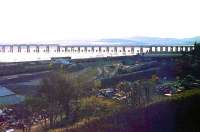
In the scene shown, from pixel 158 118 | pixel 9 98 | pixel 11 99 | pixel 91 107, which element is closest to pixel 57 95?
pixel 91 107

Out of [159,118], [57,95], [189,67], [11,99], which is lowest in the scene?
[11,99]

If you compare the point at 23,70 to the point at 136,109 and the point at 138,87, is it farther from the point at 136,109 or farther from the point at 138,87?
A: the point at 136,109

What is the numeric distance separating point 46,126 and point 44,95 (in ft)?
8.85

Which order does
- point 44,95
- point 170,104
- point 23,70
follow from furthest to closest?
point 23,70 → point 44,95 → point 170,104

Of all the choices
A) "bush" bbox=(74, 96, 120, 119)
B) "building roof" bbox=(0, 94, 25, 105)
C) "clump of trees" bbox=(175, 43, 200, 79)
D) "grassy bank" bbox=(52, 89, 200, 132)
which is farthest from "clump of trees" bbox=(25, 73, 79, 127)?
"clump of trees" bbox=(175, 43, 200, 79)

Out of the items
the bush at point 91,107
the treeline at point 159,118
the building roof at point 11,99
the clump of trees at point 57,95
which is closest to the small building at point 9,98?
the building roof at point 11,99

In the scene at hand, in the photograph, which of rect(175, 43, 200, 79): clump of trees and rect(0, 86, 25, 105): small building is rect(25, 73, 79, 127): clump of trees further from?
rect(175, 43, 200, 79): clump of trees

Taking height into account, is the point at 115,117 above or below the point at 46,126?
above

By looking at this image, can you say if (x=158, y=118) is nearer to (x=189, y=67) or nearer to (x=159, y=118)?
(x=159, y=118)

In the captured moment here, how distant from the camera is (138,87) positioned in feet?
88.3

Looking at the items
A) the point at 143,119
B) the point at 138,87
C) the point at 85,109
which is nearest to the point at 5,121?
the point at 85,109

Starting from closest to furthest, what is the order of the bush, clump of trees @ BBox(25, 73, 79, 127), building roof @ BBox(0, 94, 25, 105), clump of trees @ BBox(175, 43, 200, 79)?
the bush
clump of trees @ BBox(25, 73, 79, 127)
building roof @ BBox(0, 94, 25, 105)
clump of trees @ BBox(175, 43, 200, 79)

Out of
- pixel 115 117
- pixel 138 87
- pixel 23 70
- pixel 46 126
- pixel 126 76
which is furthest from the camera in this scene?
pixel 23 70

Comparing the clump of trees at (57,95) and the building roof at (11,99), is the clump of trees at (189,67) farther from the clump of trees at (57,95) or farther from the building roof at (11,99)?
the clump of trees at (57,95)
